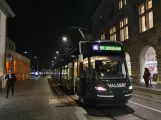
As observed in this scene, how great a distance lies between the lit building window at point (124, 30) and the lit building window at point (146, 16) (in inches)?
181

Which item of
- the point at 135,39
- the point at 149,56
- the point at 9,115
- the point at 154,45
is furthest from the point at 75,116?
the point at 135,39

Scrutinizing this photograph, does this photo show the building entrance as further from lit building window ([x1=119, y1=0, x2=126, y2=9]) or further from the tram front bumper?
the tram front bumper

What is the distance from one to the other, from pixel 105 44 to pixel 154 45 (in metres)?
15.4

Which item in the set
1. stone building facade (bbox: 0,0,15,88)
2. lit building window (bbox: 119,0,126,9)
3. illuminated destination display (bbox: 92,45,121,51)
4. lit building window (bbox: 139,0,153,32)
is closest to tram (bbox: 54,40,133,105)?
illuminated destination display (bbox: 92,45,121,51)

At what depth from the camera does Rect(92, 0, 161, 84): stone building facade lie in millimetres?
25266

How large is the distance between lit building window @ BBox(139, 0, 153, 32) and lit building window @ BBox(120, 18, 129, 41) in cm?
Answer: 460

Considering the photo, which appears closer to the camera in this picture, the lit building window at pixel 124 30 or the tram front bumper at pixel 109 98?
the tram front bumper at pixel 109 98

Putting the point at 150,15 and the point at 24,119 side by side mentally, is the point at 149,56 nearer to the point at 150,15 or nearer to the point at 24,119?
the point at 150,15

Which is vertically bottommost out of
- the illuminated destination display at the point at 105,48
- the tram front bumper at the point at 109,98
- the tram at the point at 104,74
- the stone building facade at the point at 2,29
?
the tram front bumper at the point at 109,98

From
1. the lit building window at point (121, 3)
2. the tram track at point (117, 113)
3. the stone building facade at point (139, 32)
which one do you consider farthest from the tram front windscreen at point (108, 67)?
the lit building window at point (121, 3)

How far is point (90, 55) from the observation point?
37.5 ft

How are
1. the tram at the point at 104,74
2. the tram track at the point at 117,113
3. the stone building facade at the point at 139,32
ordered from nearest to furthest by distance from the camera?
1. the tram track at the point at 117,113
2. the tram at the point at 104,74
3. the stone building facade at the point at 139,32

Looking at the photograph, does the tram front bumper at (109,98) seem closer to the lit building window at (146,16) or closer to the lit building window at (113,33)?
the lit building window at (146,16)

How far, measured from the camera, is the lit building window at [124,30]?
33.9 meters
